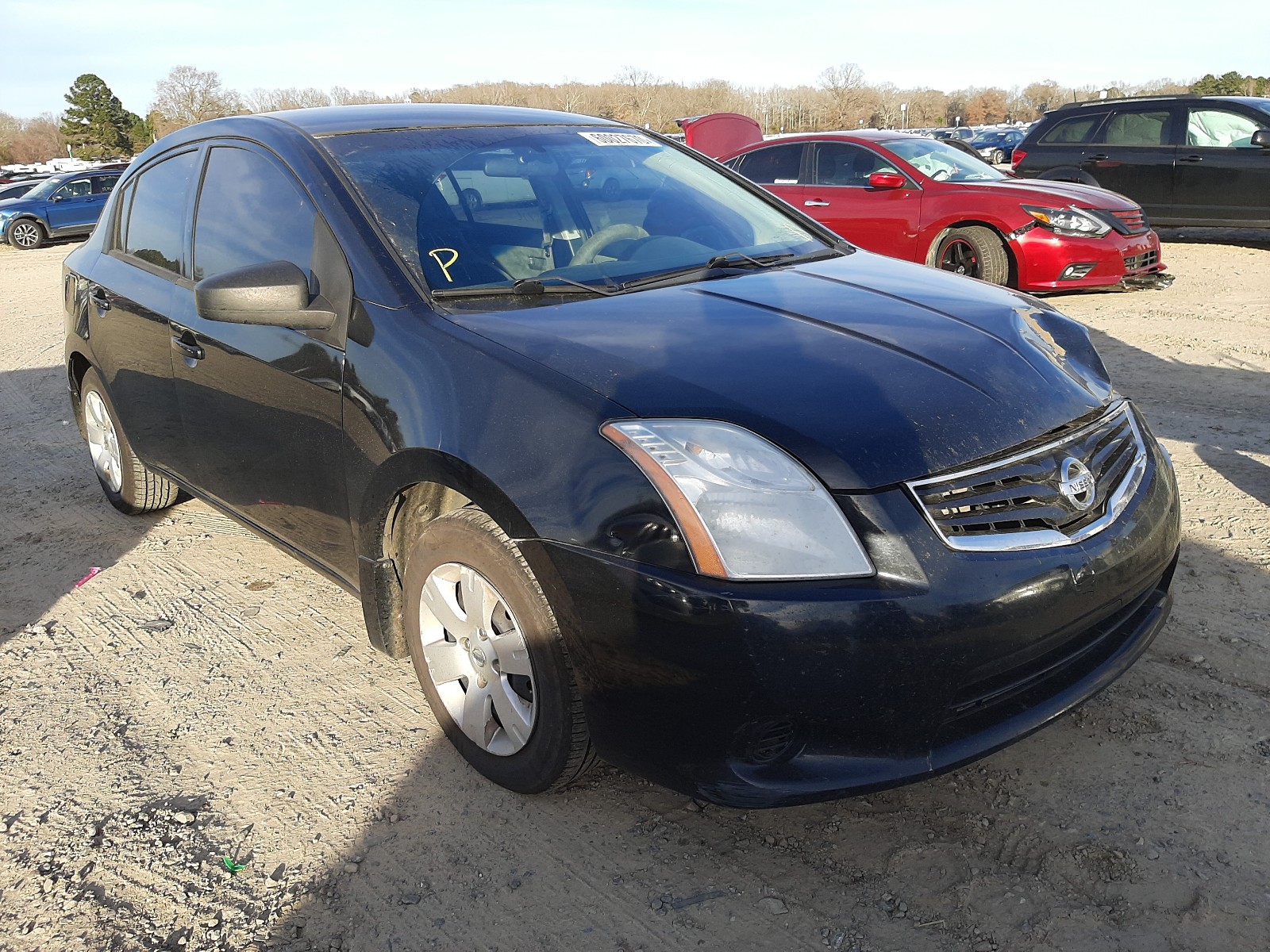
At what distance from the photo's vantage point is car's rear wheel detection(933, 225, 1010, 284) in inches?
337

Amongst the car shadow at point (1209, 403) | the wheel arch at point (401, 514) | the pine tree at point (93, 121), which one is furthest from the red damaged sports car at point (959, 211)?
the pine tree at point (93, 121)

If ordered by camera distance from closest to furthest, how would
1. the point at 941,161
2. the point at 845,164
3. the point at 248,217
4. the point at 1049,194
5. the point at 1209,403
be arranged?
the point at 248,217, the point at 1209,403, the point at 1049,194, the point at 941,161, the point at 845,164

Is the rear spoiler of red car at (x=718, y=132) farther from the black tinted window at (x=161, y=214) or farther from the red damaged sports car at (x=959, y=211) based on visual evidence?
the black tinted window at (x=161, y=214)

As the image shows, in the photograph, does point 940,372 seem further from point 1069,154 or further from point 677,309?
point 1069,154

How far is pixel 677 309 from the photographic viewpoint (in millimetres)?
2723

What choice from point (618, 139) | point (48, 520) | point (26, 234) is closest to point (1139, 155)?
point (618, 139)

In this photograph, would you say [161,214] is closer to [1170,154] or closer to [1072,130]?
[1170,154]

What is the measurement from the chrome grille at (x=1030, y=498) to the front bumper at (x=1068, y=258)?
6525mm

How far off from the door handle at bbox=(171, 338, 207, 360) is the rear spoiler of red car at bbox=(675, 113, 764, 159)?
1126 cm

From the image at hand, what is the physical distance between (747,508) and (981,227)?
7.43 metres

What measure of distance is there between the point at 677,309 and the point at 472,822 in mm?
1398

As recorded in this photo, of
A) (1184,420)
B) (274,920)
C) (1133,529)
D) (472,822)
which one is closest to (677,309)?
(1133,529)

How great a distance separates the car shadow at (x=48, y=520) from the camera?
161 inches

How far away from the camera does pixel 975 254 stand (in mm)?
8695
